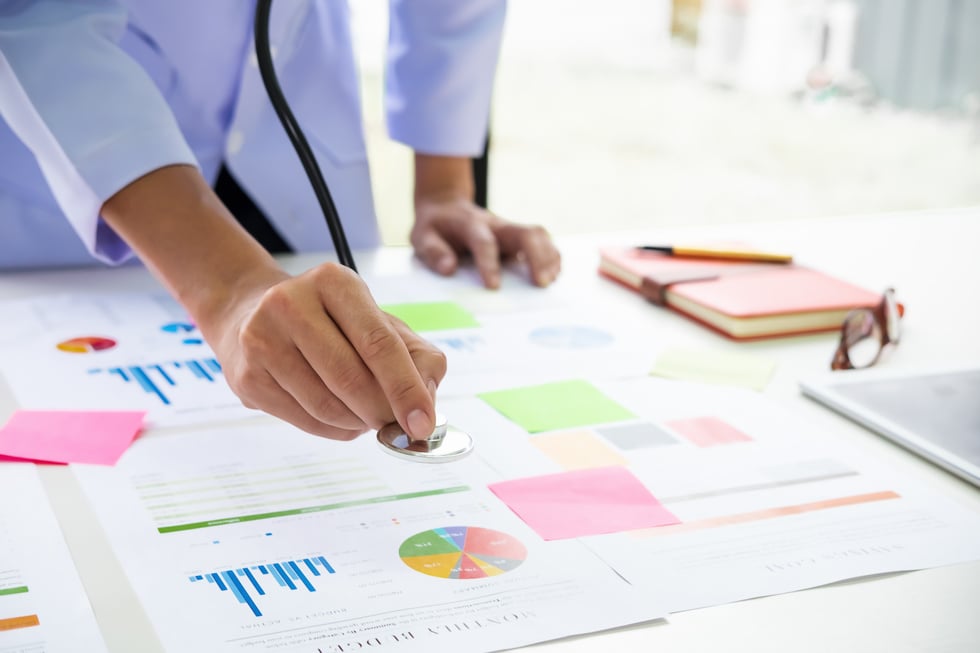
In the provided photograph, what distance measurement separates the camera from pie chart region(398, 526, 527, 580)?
1.81 feet

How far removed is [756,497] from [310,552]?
28 centimetres

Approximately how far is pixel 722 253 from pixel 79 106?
67cm

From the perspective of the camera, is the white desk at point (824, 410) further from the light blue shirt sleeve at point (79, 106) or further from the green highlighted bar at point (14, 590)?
the light blue shirt sleeve at point (79, 106)

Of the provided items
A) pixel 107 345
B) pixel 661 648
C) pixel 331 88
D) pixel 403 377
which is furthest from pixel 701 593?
pixel 331 88

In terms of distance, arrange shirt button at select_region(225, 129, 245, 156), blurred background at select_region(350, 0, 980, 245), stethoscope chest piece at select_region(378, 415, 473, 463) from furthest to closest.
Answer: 1. blurred background at select_region(350, 0, 980, 245)
2. shirt button at select_region(225, 129, 245, 156)
3. stethoscope chest piece at select_region(378, 415, 473, 463)

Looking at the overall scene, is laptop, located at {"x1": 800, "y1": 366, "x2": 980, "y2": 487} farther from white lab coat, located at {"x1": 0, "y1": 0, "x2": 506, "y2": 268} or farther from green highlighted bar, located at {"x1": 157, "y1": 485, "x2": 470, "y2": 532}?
white lab coat, located at {"x1": 0, "y1": 0, "x2": 506, "y2": 268}

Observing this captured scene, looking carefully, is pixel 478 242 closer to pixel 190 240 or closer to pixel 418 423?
pixel 190 240

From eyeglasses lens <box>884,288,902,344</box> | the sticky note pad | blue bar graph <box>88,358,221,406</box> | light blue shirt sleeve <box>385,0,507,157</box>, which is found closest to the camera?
the sticky note pad

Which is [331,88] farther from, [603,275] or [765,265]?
[765,265]

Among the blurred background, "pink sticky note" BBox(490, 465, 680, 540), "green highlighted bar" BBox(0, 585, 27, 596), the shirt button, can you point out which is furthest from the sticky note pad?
the blurred background

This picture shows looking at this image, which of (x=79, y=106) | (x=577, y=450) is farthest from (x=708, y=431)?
(x=79, y=106)

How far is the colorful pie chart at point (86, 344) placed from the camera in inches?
34.4

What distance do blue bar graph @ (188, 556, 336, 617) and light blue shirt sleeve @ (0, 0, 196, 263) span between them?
403 mm

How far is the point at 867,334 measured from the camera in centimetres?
93
